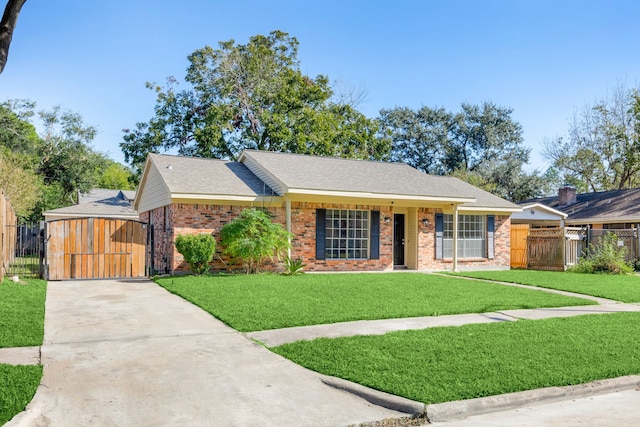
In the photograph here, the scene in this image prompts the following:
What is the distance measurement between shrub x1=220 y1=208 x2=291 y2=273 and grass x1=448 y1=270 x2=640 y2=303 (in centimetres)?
674

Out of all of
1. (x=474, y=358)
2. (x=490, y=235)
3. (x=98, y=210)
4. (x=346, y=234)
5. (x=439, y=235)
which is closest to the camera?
(x=474, y=358)

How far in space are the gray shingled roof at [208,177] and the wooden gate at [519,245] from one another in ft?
36.4

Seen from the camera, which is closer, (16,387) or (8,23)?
(16,387)

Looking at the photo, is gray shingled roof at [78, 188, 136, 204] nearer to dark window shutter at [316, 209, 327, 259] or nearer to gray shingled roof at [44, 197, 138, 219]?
gray shingled roof at [44, 197, 138, 219]

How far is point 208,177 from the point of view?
17.2 metres

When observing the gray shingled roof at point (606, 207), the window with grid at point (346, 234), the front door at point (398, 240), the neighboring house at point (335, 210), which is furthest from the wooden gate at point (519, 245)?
the window with grid at point (346, 234)

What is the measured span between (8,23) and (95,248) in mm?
9861

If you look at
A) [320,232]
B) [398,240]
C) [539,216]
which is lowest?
[398,240]

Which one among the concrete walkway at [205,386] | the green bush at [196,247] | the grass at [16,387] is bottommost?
the concrete walkway at [205,386]

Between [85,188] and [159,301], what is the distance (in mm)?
30235

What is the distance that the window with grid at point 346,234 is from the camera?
17.6 meters

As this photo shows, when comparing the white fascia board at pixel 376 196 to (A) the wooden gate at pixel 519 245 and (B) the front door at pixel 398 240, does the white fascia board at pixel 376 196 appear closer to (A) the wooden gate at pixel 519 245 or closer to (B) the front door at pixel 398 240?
(B) the front door at pixel 398 240

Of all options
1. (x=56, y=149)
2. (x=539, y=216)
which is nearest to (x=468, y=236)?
(x=539, y=216)

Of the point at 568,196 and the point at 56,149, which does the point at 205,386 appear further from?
the point at 56,149
